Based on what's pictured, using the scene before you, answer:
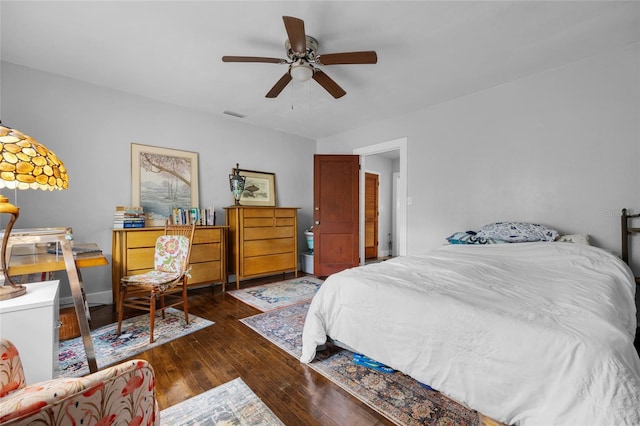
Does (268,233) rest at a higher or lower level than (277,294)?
higher

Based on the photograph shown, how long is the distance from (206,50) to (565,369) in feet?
10.5

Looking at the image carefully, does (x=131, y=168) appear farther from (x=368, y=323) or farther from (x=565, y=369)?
(x=565, y=369)

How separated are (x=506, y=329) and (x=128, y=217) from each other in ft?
11.8

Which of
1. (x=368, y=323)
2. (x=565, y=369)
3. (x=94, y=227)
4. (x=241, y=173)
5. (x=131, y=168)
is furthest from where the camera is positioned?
(x=241, y=173)

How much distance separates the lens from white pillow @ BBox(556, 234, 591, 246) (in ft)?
7.88

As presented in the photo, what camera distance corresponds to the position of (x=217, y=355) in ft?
6.66

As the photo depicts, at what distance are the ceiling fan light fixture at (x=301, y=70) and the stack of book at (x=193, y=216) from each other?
7.45 feet

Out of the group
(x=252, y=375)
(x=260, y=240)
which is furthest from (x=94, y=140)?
(x=252, y=375)

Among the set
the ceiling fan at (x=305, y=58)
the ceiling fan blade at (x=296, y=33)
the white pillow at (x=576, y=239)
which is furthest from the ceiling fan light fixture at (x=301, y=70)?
the white pillow at (x=576, y=239)

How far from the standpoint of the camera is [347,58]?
6.95 feet

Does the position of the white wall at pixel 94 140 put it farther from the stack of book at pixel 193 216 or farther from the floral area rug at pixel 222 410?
the floral area rug at pixel 222 410

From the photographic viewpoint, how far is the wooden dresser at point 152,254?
9.61ft

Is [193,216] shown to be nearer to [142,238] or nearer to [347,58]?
[142,238]

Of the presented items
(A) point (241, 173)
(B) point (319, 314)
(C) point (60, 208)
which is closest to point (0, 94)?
(C) point (60, 208)
